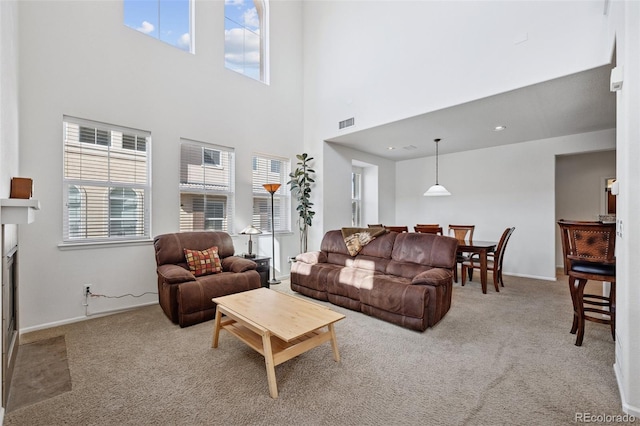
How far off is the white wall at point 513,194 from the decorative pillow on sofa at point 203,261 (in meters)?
5.02

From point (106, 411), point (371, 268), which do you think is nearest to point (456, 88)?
point (371, 268)

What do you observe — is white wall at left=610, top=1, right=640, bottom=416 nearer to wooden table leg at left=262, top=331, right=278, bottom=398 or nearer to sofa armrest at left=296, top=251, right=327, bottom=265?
wooden table leg at left=262, top=331, right=278, bottom=398

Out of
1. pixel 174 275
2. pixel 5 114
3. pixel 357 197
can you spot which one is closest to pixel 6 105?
pixel 5 114

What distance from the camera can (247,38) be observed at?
5.12 meters

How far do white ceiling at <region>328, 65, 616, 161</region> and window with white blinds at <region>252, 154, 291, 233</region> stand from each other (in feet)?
3.76

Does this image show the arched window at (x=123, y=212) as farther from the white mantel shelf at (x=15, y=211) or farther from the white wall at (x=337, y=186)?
the white wall at (x=337, y=186)

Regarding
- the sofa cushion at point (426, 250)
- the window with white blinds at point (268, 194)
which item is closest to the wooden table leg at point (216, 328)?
the sofa cushion at point (426, 250)

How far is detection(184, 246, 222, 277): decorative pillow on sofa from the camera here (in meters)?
3.58

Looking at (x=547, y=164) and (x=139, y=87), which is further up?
(x=139, y=87)

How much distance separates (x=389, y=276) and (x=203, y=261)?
2326 mm

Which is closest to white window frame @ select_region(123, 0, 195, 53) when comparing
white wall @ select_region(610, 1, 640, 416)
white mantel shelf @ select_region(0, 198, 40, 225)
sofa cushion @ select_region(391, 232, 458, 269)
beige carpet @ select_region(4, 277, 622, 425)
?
white mantel shelf @ select_region(0, 198, 40, 225)

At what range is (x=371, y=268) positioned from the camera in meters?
3.96

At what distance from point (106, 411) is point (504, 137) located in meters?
6.30

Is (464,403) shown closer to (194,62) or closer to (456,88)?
(456,88)
